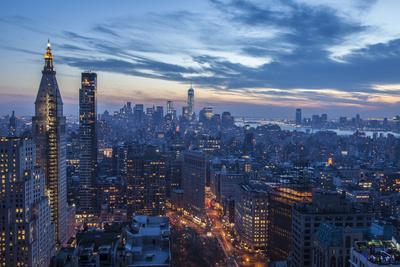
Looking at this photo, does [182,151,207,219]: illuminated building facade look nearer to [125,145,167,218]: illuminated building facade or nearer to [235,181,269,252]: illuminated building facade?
[125,145,167,218]: illuminated building facade

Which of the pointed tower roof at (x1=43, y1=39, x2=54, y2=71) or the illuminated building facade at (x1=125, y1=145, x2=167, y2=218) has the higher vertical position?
the pointed tower roof at (x1=43, y1=39, x2=54, y2=71)

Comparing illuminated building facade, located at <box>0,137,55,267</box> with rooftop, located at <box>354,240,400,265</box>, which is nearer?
rooftop, located at <box>354,240,400,265</box>

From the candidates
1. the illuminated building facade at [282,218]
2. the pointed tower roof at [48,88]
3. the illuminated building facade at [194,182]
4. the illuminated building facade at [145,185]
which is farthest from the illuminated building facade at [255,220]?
the pointed tower roof at [48,88]

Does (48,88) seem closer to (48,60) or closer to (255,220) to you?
(48,60)

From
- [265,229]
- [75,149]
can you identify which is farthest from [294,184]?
[75,149]

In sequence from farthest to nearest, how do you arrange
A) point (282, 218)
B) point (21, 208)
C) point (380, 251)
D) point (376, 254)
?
point (282, 218) < point (21, 208) < point (380, 251) < point (376, 254)

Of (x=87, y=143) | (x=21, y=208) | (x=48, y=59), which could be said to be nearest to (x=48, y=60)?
(x=48, y=59)

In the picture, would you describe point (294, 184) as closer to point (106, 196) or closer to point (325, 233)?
point (325, 233)

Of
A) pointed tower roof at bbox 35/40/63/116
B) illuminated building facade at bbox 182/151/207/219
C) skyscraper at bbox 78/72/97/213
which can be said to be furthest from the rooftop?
skyscraper at bbox 78/72/97/213
